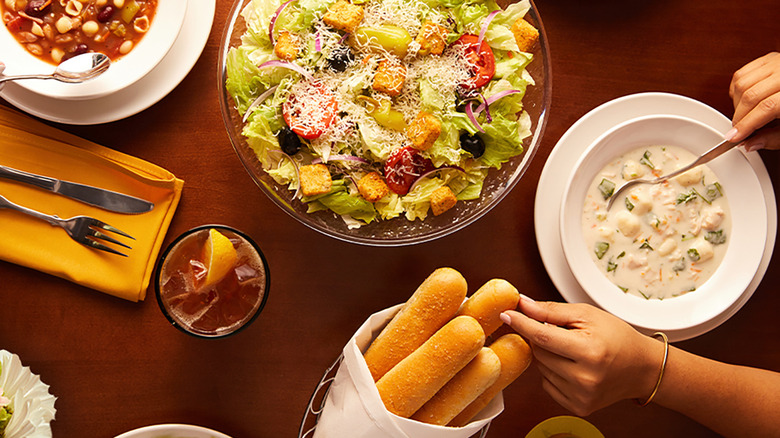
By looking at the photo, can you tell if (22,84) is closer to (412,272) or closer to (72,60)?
(72,60)

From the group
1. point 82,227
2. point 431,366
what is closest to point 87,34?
point 82,227

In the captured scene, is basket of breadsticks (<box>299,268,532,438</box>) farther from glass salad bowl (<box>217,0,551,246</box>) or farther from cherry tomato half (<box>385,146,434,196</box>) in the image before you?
cherry tomato half (<box>385,146,434,196</box>)

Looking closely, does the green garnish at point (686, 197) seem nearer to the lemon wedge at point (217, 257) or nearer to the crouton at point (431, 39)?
the crouton at point (431, 39)

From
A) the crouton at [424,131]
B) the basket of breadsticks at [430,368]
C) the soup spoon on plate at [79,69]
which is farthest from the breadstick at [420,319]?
the soup spoon on plate at [79,69]

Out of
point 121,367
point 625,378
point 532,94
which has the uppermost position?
point 532,94

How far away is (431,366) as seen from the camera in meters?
1.87

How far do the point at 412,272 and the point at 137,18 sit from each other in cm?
143

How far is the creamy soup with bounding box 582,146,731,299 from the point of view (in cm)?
219

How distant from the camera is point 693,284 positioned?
2.24 meters

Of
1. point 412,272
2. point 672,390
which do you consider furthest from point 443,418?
point 672,390

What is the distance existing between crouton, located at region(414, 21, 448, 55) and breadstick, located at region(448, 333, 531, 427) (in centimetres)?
102

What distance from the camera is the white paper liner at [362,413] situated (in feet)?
6.16

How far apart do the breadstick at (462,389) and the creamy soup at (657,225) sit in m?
0.63

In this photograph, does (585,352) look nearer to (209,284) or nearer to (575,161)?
(575,161)
